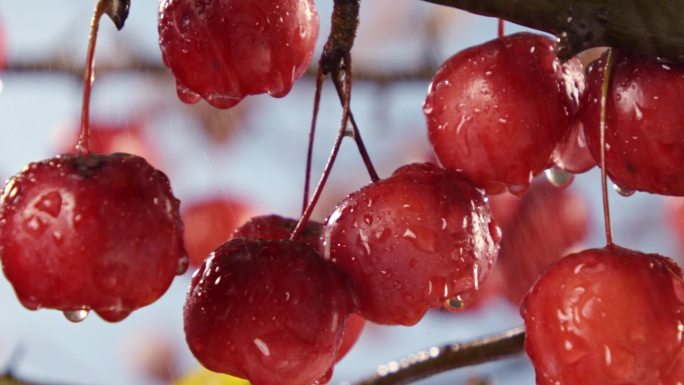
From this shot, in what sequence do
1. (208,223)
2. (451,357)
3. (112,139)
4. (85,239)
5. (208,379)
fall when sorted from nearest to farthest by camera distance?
(85,239) → (451,357) → (208,379) → (208,223) → (112,139)

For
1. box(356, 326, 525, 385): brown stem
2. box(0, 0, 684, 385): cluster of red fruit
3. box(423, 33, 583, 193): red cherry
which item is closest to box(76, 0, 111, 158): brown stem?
box(0, 0, 684, 385): cluster of red fruit

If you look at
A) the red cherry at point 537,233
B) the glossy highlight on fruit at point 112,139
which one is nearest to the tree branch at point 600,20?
the red cherry at point 537,233

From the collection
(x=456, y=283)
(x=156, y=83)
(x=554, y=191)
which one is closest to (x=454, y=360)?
(x=456, y=283)

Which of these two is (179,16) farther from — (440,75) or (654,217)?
(654,217)

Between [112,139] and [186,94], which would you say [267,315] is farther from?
[112,139]

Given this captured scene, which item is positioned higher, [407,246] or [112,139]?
[407,246]

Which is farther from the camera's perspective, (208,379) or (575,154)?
(208,379)

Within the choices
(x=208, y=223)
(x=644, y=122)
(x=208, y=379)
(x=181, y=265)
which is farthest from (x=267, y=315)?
(x=208, y=223)

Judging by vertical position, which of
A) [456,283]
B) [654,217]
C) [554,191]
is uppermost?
[456,283]
